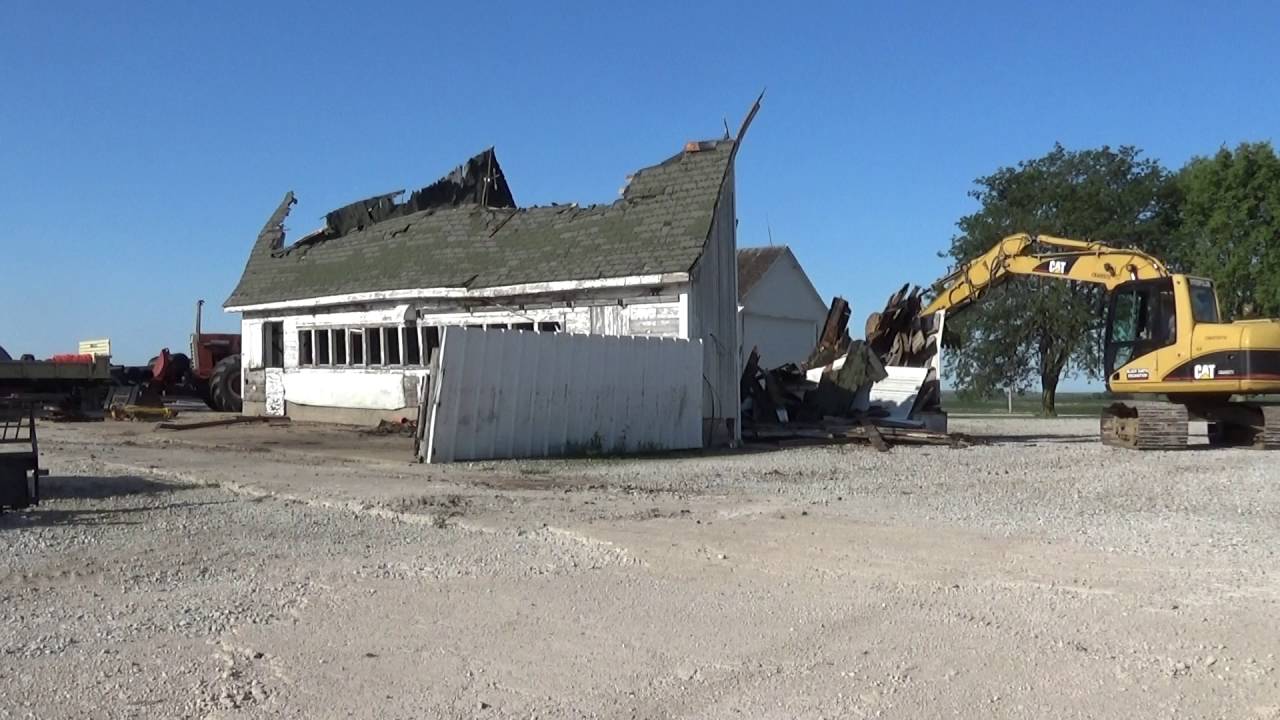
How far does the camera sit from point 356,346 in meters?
23.0

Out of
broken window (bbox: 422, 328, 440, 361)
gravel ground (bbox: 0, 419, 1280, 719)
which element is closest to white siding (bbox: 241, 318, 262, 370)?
broken window (bbox: 422, 328, 440, 361)

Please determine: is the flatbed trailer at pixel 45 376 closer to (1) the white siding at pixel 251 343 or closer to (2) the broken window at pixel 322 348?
(2) the broken window at pixel 322 348

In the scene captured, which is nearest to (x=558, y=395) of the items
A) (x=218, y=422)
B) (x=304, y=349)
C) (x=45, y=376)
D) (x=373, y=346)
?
(x=45, y=376)

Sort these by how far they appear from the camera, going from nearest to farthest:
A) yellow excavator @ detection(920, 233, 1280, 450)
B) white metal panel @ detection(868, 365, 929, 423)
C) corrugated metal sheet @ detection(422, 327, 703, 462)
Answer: corrugated metal sheet @ detection(422, 327, 703, 462) → yellow excavator @ detection(920, 233, 1280, 450) → white metal panel @ detection(868, 365, 929, 423)

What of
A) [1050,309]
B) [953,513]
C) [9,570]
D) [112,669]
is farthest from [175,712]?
[1050,309]

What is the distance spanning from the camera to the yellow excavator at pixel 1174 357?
17359mm

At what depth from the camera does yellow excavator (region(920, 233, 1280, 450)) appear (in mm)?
17359

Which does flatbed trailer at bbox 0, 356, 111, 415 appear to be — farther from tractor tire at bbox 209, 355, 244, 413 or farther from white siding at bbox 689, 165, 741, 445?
tractor tire at bbox 209, 355, 244, 413

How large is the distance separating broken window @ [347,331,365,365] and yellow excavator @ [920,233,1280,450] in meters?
13.9

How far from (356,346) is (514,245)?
15.0 ft

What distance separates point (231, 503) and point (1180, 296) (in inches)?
592

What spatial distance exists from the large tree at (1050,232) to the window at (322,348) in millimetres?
24604

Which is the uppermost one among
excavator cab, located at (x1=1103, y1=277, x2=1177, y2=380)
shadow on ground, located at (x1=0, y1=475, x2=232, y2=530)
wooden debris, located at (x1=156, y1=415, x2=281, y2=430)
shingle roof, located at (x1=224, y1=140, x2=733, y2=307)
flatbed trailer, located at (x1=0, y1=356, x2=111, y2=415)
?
shingle roof, located at (x1=224, y1=140, x2=733, y2=307)

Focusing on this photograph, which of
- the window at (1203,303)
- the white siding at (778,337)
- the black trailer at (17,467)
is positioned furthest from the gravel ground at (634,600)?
the white siding at (778,337)
